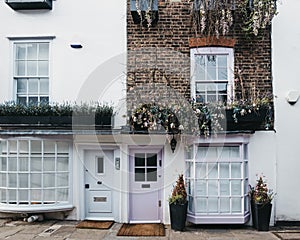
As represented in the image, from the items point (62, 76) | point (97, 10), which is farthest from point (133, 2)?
point (62, 76)

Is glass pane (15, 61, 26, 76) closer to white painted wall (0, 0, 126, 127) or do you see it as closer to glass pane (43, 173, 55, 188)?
white painted wall (0, 0, 126, 127)

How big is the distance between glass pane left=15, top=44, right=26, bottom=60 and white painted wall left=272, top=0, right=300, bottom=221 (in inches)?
257

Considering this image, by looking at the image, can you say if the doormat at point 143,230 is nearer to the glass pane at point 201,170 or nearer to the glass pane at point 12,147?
the glass pane at point 201,170

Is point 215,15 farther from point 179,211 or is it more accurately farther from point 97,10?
point 179,211

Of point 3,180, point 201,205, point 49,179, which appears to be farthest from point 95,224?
point 201,205

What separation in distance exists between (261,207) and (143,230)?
283cm

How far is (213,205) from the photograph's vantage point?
8391 mm

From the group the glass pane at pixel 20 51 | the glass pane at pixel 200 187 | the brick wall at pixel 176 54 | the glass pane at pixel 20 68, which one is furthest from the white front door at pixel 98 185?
the glass pane at pixel 20 51

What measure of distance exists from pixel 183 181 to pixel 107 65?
3525 mm

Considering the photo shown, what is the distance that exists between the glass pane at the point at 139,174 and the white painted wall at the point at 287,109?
11.2ft

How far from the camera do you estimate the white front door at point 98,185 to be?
8.99m

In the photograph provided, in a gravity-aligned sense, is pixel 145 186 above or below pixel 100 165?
below

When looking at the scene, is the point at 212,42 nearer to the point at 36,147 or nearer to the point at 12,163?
the point at 36,147

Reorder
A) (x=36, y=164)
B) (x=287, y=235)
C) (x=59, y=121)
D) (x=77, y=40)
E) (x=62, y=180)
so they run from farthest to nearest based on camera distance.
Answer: (x=77, y=40) < (x=62, y=180) < (x=36, y=164) < (x=59, y=121) < (x=287, y=235)
